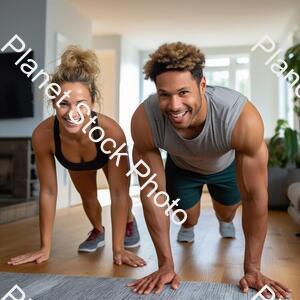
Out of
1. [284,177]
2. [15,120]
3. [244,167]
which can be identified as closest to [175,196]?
[244,167]

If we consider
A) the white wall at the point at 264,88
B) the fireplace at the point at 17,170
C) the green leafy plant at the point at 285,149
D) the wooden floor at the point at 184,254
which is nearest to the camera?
the wooden floor at the point at 184,254

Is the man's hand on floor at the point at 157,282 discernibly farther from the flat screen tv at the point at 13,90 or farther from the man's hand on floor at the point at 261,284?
the flat screen tv at the point at 13,90

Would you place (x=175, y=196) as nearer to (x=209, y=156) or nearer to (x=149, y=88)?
(x=209, y=156)

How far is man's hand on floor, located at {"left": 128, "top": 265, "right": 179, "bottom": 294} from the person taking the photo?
1579 millimetres

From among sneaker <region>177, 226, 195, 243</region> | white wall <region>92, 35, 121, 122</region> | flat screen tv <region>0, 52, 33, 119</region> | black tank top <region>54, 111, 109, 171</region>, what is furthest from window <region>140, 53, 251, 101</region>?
black tank top <region>54, 111, 109, 171</region>

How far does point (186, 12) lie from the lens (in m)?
5.70

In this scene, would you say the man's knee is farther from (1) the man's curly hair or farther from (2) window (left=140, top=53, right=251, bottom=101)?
(2) window (left=140, top=53, right=251, bottom=101)

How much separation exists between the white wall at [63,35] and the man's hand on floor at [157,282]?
310cm

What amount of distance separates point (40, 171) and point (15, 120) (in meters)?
2.78

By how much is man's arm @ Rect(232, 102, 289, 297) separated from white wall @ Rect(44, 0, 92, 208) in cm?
322

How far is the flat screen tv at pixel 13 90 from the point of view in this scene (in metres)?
4.60

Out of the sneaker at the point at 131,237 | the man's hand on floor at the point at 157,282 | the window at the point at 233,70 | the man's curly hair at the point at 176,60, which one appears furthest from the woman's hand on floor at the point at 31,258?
the window at the point at 233,70

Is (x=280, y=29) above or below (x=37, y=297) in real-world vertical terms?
above

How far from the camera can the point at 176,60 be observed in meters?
1.43
